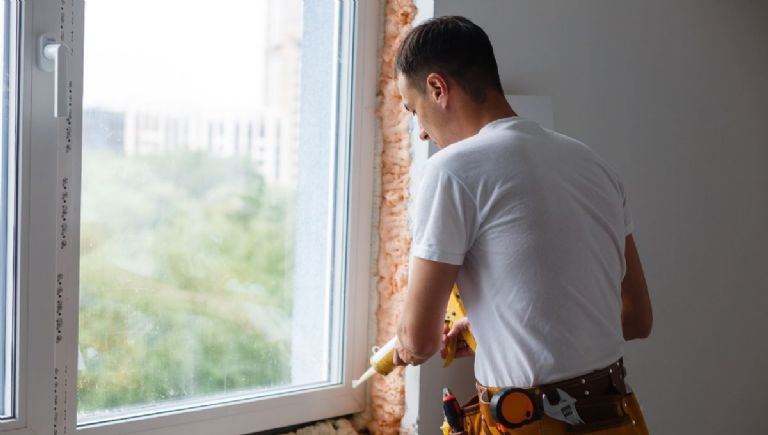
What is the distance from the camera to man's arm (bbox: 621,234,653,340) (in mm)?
1583

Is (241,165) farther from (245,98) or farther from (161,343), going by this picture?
(161,343)

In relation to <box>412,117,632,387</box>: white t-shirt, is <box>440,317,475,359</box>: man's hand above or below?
below

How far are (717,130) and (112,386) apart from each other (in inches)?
95.9

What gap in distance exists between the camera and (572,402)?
1.33m

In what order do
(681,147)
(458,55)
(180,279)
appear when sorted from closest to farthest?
(458,55), (180,279), (681,147)

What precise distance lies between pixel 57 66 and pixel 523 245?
3.41 ft

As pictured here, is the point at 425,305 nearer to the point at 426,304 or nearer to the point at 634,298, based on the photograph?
the point at 426,304

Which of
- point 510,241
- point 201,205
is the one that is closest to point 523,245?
point 510,241

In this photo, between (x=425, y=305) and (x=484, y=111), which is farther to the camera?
(x=484, y=111)

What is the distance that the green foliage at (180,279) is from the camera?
1.76 meters

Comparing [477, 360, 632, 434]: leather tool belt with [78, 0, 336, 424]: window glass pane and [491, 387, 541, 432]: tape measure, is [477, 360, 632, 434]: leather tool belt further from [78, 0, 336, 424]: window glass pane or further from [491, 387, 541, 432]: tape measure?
[78, 0, 336, 424]: window glass pane

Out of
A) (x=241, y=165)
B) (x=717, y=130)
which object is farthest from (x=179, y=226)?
(x=717, y=130)

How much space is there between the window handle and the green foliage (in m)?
0.15

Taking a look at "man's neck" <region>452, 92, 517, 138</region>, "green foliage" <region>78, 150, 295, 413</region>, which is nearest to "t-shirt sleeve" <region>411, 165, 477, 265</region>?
"man's neck" <region>452, 92, 517, 138</region>
